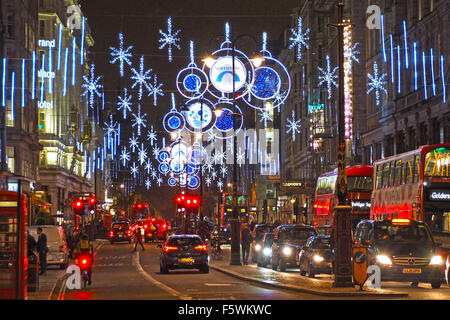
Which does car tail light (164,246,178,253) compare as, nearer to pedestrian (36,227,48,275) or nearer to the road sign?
pedestrian (36,227,48,275)

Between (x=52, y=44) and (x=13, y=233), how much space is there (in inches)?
3368

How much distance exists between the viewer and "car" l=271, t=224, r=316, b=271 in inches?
1492

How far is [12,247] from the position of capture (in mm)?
17750

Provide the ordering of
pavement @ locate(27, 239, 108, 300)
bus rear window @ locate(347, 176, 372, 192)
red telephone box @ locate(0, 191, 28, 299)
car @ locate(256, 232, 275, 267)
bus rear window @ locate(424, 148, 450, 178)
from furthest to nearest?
bus rear window @ locate(347, 176, 372, 192), car @ locate(256, 232, 275, 267), bus rear window @ locate(424, 148, 450, 178), pavement @ locate(27, 239, 108, 300), red telephone box @ locate(0, 191, 28, 299)

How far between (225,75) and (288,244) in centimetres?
824

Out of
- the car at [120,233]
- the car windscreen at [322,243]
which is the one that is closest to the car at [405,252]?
the car windscreen at [322,243]

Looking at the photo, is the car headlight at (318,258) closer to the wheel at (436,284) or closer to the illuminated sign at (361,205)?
the wheel at (436,284)

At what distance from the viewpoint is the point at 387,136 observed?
6662 centimetres

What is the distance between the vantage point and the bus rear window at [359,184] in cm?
4569

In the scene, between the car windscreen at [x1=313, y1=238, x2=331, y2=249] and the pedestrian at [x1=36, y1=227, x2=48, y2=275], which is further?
the pedestrian at [x1=36, y1=227, x2=48, y2=275]

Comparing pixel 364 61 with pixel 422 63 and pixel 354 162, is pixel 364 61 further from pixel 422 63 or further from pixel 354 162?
pixel 422 63

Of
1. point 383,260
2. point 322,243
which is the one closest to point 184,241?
point 322,243

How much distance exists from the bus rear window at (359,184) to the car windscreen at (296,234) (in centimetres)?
710

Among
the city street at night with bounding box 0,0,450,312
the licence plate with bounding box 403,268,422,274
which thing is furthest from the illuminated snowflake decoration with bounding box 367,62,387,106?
the licence plate with bounding box 403,268,422,274
